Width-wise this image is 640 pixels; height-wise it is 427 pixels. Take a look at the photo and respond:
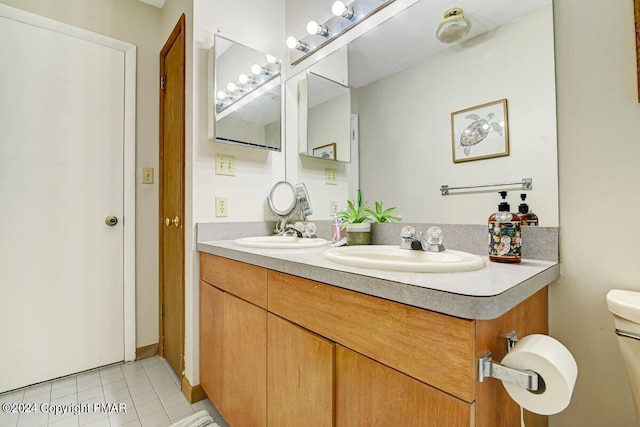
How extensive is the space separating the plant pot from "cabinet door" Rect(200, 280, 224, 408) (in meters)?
0.62

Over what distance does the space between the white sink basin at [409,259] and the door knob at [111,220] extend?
1.68 metres

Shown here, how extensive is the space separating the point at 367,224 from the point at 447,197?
340mm

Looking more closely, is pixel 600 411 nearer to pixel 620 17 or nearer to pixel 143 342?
pixel 620 17

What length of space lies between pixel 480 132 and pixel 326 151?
31.8 inches

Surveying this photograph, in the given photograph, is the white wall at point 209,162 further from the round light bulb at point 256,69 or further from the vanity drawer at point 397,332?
the vanity drawer at point 397,332

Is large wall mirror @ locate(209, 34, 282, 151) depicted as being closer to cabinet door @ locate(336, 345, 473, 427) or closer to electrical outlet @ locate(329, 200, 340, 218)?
electrical outlet @ locate(329, 200, 340, 218)

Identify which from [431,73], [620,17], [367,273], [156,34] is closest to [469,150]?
[431,73]

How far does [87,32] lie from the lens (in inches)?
74.3

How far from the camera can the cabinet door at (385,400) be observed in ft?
1.78

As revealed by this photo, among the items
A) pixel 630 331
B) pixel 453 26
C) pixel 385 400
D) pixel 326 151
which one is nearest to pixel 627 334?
pixel 630 331

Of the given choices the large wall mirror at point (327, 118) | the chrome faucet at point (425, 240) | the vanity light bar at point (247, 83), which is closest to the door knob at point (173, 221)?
the vanity light bar at point (247, 83)

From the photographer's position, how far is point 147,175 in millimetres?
2100

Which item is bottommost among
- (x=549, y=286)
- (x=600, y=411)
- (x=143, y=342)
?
(x=143, y=342)

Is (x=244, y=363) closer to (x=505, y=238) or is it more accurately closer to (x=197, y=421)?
(x=197, y=421)
